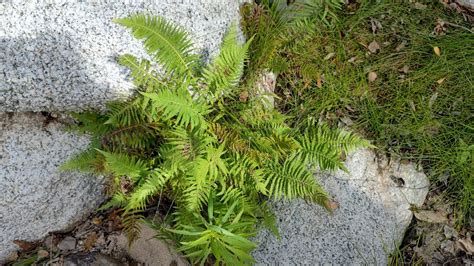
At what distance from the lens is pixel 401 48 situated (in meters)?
4.52

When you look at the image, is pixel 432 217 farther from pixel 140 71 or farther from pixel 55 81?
pixel 55 81

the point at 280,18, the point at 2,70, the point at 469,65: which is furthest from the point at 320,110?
the point at 2,70

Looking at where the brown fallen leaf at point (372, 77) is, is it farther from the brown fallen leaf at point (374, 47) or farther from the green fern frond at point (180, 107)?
the green fern frond at point (180, 107)

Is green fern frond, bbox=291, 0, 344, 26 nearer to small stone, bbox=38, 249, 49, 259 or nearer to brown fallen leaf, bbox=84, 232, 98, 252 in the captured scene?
brown fallen leaf, bbox=84, 232, 98, 252

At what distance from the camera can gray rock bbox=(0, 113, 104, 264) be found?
3684mm

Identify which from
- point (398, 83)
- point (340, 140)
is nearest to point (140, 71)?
point (340, 140)

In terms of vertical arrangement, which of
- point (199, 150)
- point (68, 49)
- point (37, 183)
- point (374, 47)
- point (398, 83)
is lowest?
point (398, 83)

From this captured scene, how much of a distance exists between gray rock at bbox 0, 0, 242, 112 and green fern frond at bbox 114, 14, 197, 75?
17 centimetres

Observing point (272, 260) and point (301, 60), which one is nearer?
point (272, 260)

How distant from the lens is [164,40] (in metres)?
3.28

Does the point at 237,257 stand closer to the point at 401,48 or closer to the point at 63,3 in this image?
the point at 63,3

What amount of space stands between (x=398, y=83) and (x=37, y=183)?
3.54 metres

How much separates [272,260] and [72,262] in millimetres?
1749

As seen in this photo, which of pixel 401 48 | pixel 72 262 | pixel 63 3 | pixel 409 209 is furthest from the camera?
pixel 401 48
